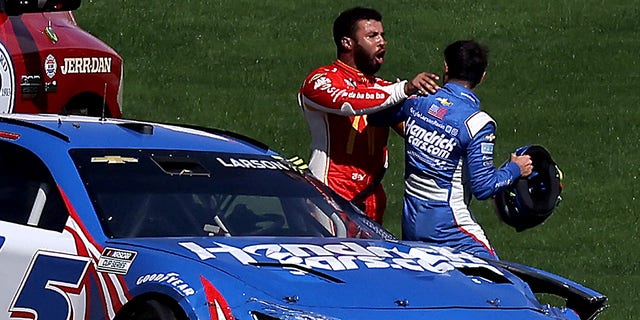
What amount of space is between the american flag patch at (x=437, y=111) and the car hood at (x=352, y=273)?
1337 mm

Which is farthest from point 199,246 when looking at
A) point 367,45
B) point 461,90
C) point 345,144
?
point 367,45

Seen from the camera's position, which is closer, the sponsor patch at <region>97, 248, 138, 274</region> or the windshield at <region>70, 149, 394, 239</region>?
the sponsor patch at <region>97, 248, 138, 274</region>

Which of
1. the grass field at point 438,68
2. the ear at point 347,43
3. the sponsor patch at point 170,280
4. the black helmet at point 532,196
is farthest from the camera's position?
the grass field at point 438,68

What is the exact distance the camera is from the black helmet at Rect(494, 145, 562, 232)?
8227 millimetres

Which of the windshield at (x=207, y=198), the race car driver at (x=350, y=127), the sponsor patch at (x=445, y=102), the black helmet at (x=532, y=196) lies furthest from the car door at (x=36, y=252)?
the black helmet at (x=532, y=196)

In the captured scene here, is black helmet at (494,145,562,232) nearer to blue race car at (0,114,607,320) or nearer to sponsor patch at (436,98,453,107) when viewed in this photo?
sponsor patch at (436,98,453,107)

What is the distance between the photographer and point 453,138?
7.88 meters

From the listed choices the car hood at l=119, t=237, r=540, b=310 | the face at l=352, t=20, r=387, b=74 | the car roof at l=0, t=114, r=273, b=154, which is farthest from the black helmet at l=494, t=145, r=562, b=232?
the car hood at l=119, t=237, r=540, b=310

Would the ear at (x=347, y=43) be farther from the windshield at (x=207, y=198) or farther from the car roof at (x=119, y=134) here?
the windshield at (x=207, y=198)

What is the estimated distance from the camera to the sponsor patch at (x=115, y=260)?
20.1 feet

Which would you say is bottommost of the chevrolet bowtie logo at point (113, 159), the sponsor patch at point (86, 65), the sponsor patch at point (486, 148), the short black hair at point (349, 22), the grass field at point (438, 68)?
the grass field at point (438, 68)

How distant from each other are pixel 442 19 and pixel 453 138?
1611 cm

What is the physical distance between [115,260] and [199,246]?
336 mm

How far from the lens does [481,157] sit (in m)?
7.85
